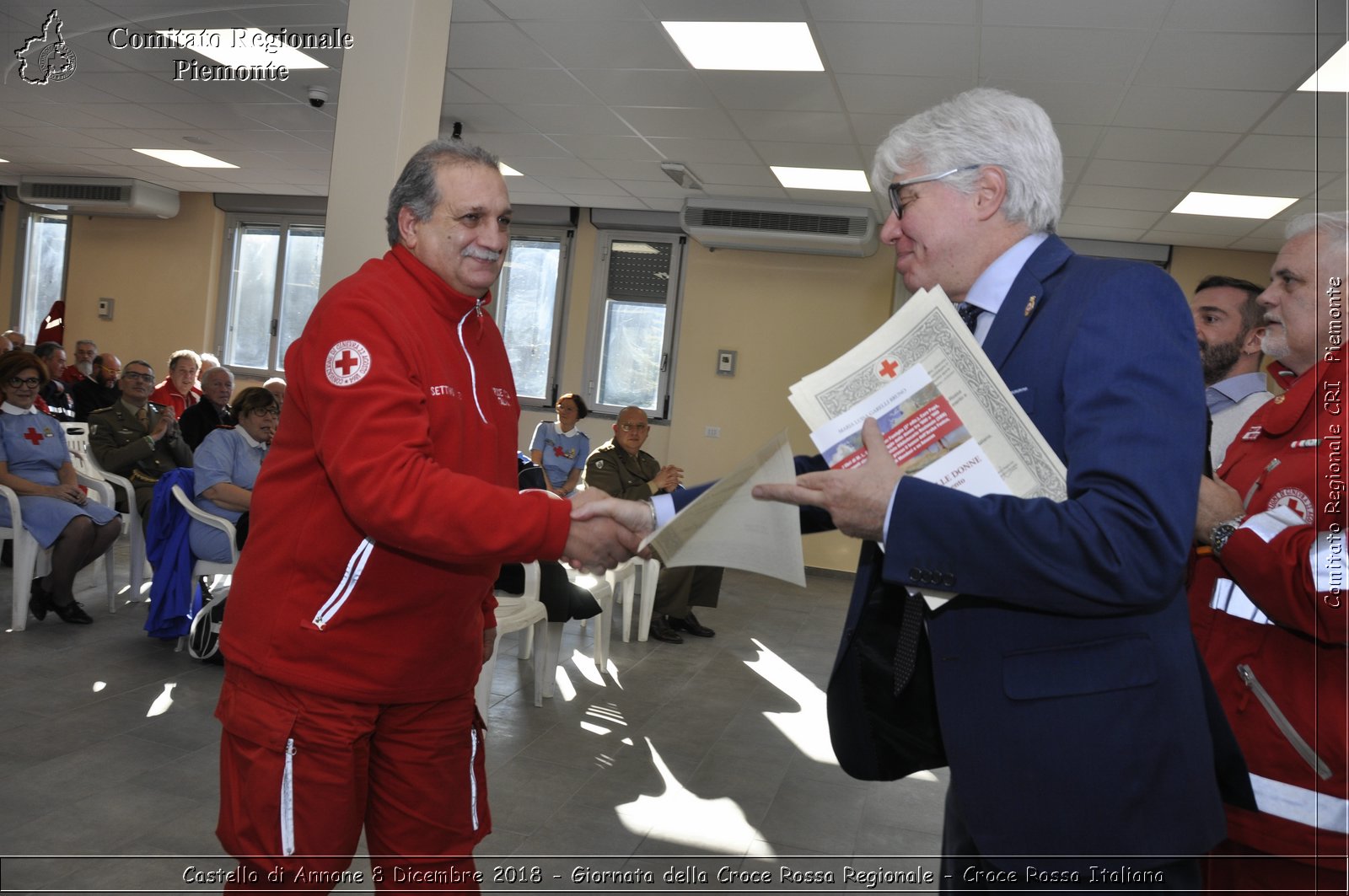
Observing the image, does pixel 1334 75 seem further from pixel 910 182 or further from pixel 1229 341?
pixel 910 182

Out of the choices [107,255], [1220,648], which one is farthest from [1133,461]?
[107,255]

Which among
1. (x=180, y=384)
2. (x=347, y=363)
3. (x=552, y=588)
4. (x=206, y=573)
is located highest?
(x=347, y=363)

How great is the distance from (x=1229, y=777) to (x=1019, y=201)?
77cm

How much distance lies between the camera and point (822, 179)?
291 inches

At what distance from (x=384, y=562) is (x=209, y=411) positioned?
228 inches

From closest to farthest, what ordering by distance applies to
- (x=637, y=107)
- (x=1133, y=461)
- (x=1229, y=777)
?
1. (x=1133, y=461)
2. (x=1229, y=777)
3. (x=637, y=107)

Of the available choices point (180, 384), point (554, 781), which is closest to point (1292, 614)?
point (554, 781)

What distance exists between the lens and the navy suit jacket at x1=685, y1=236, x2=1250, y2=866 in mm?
987

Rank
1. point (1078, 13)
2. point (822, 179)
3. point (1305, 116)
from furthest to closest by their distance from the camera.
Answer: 1. point (822, 179)
2. point (1305, 116)
3. point (1078, 13)

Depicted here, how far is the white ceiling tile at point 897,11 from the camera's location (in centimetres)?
411

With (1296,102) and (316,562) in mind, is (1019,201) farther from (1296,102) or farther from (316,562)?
(1296,102)

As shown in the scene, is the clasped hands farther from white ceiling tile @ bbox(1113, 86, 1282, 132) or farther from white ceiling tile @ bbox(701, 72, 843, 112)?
white ceiling tile @ bbox(1113, 86, 1282, 132)

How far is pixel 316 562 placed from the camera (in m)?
1.49

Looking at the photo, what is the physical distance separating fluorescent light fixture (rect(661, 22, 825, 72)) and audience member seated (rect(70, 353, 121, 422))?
234 inches
